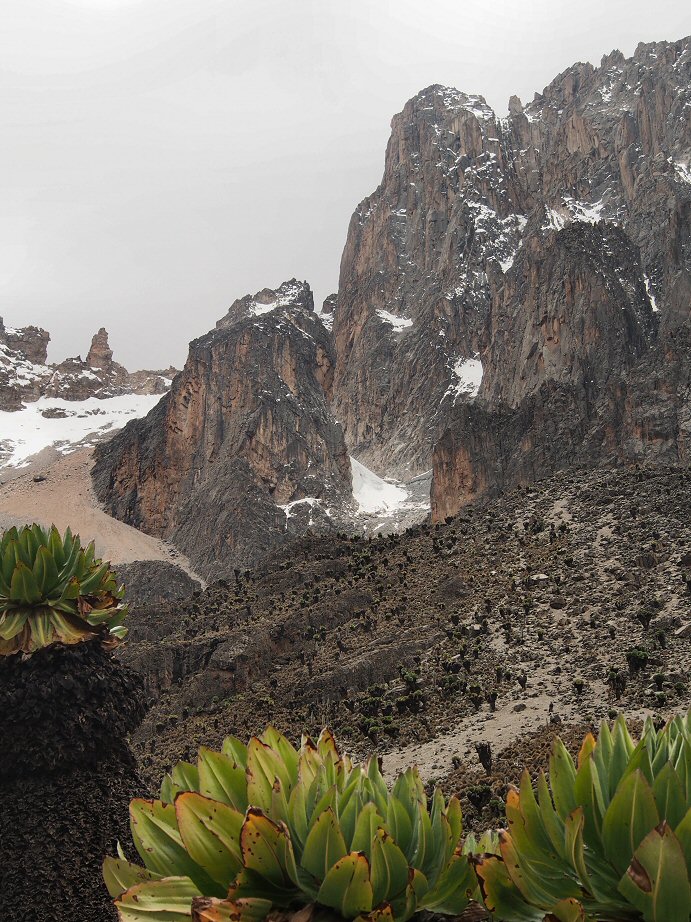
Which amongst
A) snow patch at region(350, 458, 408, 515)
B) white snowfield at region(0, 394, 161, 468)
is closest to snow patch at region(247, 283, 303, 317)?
white snowfield at region(0, 394, 161, 468)

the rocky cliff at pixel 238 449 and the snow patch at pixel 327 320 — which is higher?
the snow patch at pixel 327 320

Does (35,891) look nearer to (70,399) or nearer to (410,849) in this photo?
(410,849)

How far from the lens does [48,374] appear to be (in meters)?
140

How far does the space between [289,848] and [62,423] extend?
132 meters

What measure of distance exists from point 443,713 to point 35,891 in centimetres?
1840

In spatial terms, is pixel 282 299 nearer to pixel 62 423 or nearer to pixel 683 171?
pixel 62 423

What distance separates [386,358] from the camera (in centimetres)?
14212

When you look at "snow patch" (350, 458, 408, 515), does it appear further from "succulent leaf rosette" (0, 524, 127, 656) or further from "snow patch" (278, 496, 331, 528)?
"succulent leaf rosette" (0, 524, 127, 656)

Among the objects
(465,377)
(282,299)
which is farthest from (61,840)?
(465,377)

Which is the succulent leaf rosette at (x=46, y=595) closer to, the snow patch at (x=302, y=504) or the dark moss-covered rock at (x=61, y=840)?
the dark moss-covered rock at (x=61, y=840)

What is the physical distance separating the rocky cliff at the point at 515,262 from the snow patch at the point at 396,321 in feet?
1.32

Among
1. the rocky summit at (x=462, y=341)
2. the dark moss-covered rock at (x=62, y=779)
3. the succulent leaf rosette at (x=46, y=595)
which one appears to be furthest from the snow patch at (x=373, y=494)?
the dark moss-covered rock at (x=62, y=779)

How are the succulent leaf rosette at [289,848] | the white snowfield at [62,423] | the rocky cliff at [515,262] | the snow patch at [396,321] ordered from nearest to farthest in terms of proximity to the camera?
1. the succulent leaf rosette at [289,848]
2. the rocky cliff at [515,262]
3. the white snowfield at [62,423]
4. the snow patch at [396,321]

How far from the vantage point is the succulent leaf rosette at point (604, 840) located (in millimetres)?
2924
